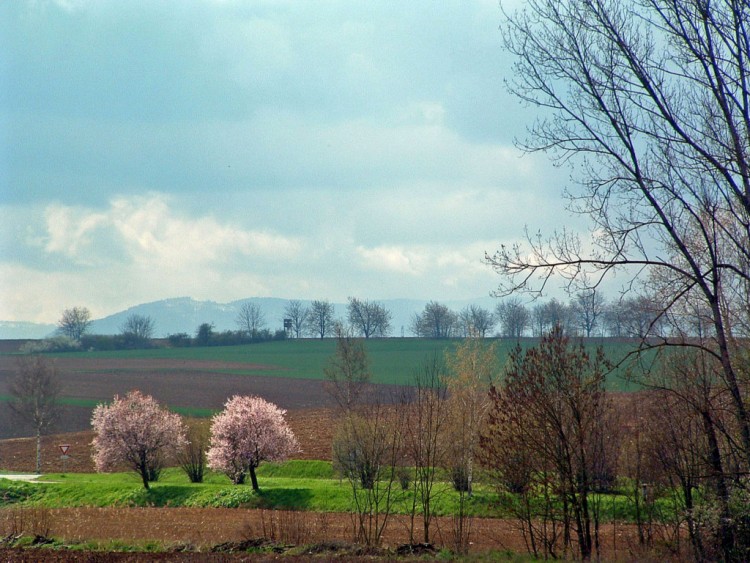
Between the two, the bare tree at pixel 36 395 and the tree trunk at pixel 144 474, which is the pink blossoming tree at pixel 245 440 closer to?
the tree trunk at pixel 144 474

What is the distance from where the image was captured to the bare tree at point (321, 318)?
150 m

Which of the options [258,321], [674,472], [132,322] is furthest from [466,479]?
[258,321]

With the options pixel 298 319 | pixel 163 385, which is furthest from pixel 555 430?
pixel 298 319

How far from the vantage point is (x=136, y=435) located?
4131 cm

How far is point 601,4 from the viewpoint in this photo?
15297 millimetres

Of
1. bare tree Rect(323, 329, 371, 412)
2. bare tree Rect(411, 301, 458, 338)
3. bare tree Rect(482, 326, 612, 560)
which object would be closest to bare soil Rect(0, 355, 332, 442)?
bare tree Rect(323, 329, 371, 412)

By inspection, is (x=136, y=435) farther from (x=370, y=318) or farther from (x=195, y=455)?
(x=370, y=318)

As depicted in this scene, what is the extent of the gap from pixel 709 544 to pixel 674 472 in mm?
2285

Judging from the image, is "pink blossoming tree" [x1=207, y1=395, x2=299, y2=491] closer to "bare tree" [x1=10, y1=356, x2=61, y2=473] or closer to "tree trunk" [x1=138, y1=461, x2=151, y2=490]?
"tree trunk" [x1=138, y1=461, x2=151, y2=490]

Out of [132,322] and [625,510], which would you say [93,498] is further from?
[132,322]

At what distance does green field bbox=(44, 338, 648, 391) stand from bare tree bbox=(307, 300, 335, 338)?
9.43 meters

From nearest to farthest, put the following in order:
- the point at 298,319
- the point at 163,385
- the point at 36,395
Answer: the point at 36,395 < the point at 163,385 < the point at 298,319

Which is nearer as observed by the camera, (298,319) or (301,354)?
(301,354)

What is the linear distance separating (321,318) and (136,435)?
110m
